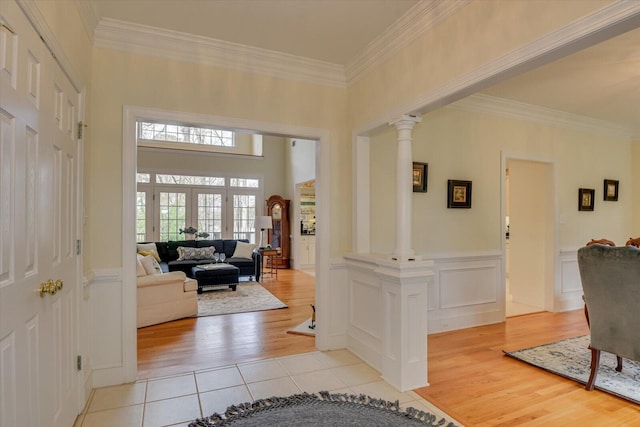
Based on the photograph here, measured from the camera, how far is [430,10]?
7.84 feet

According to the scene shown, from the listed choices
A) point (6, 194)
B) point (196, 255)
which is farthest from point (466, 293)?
point (196, 255)

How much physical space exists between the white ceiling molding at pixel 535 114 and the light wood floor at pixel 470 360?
8.67 feet

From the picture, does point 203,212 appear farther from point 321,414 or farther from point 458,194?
point 321,414

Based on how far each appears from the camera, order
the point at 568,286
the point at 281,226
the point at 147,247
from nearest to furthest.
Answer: the point at 568,286 < the point at 147,247 < the point at 281,226

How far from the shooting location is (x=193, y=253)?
7.38 m

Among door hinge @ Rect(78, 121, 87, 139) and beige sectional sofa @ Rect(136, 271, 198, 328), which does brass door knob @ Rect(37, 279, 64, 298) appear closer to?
door hinge @ Rect(78, 121, 87, 139)

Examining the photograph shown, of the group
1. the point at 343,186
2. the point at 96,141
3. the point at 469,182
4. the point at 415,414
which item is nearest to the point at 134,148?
the point at 96,141

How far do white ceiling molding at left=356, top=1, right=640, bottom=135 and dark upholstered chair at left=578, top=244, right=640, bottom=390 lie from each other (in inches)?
59.8

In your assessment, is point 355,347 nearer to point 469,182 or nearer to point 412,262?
point 412,262

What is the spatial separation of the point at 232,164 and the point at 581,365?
28.0 ft

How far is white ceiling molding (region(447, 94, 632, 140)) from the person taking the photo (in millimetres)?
4180

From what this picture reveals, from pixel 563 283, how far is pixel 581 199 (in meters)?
1.25

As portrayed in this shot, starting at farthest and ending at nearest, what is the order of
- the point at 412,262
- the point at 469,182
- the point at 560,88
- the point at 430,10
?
the point at 469,182 → the point at 560,88 → the point at 412,262 → the point at 430,10

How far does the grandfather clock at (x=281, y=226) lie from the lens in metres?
9.45
